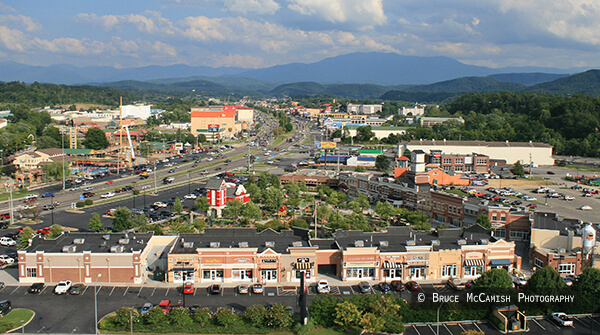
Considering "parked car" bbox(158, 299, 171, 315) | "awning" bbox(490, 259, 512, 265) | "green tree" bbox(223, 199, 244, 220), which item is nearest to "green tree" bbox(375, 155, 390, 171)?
"green tree" bbox(223, 199, 244, 220)

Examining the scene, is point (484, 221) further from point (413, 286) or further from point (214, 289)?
point (214, 289)

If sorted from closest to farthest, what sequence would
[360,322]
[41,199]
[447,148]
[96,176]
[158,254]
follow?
[360,322] < [158,254] < [41,199] < [96,176] < [447,148]

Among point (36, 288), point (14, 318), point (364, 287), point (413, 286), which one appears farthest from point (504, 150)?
point (14, 318)

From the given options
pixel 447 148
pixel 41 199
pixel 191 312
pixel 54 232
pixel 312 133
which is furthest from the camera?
pixel 312 133

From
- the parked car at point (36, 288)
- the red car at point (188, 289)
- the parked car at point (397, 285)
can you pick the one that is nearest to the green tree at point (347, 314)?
the parked car at point (397, 285)

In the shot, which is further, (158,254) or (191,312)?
(158,254)

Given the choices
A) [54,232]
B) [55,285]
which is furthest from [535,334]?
[54,232]

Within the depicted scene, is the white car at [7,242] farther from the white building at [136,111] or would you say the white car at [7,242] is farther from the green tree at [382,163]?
the white building at [136,111]

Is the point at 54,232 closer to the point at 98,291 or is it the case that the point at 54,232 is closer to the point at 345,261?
the point at 98,291
